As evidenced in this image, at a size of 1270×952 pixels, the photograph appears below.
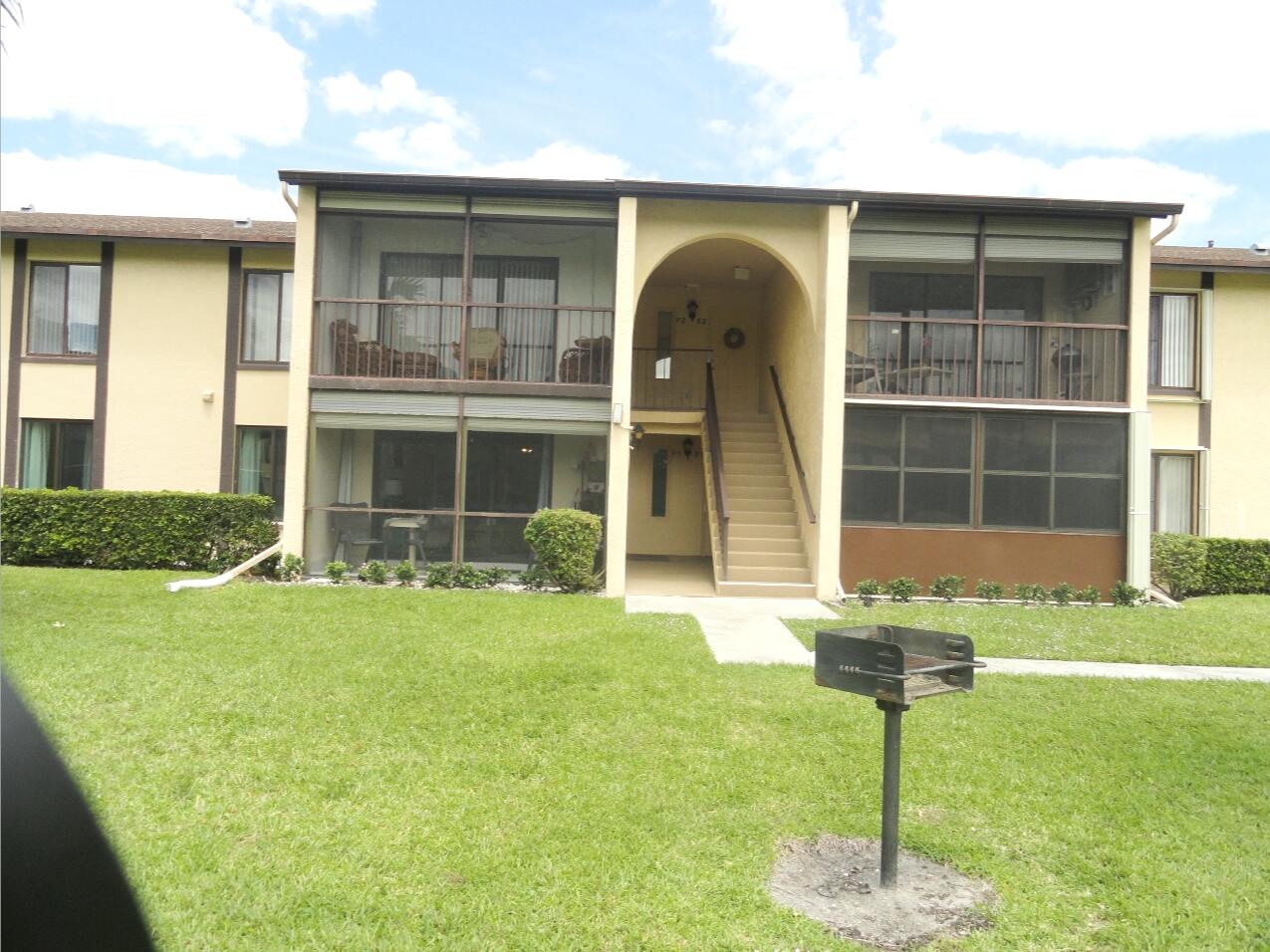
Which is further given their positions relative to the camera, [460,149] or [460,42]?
[460,149]

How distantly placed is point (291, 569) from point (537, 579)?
340 centimetres

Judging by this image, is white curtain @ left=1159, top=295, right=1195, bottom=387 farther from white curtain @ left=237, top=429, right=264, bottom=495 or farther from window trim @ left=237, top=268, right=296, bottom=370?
white curtain @ left=237, top=429, right=264, bottom=495

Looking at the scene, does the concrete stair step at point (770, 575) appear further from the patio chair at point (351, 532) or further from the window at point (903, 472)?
the patio chair at point (351, 532)

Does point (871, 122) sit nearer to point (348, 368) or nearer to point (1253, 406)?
point (1253, 406)

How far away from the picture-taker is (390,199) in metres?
12.3

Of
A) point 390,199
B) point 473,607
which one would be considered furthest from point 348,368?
point 473,607

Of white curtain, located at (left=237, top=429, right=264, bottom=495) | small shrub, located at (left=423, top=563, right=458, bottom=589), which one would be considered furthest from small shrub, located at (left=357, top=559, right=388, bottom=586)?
white curtain, located at (left=237, top=429, right=264, bottom=495)

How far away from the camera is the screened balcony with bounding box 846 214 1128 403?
41.3ft

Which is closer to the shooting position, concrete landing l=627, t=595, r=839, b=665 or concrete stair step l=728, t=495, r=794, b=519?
concrete landing l=627, t=595, r=839, b=665

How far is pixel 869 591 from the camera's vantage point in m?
11.7

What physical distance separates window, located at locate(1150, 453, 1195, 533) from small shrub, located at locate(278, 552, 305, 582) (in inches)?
559

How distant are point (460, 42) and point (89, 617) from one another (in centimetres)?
712

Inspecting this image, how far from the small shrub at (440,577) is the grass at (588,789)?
139 inches

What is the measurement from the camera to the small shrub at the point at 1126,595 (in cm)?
1184
